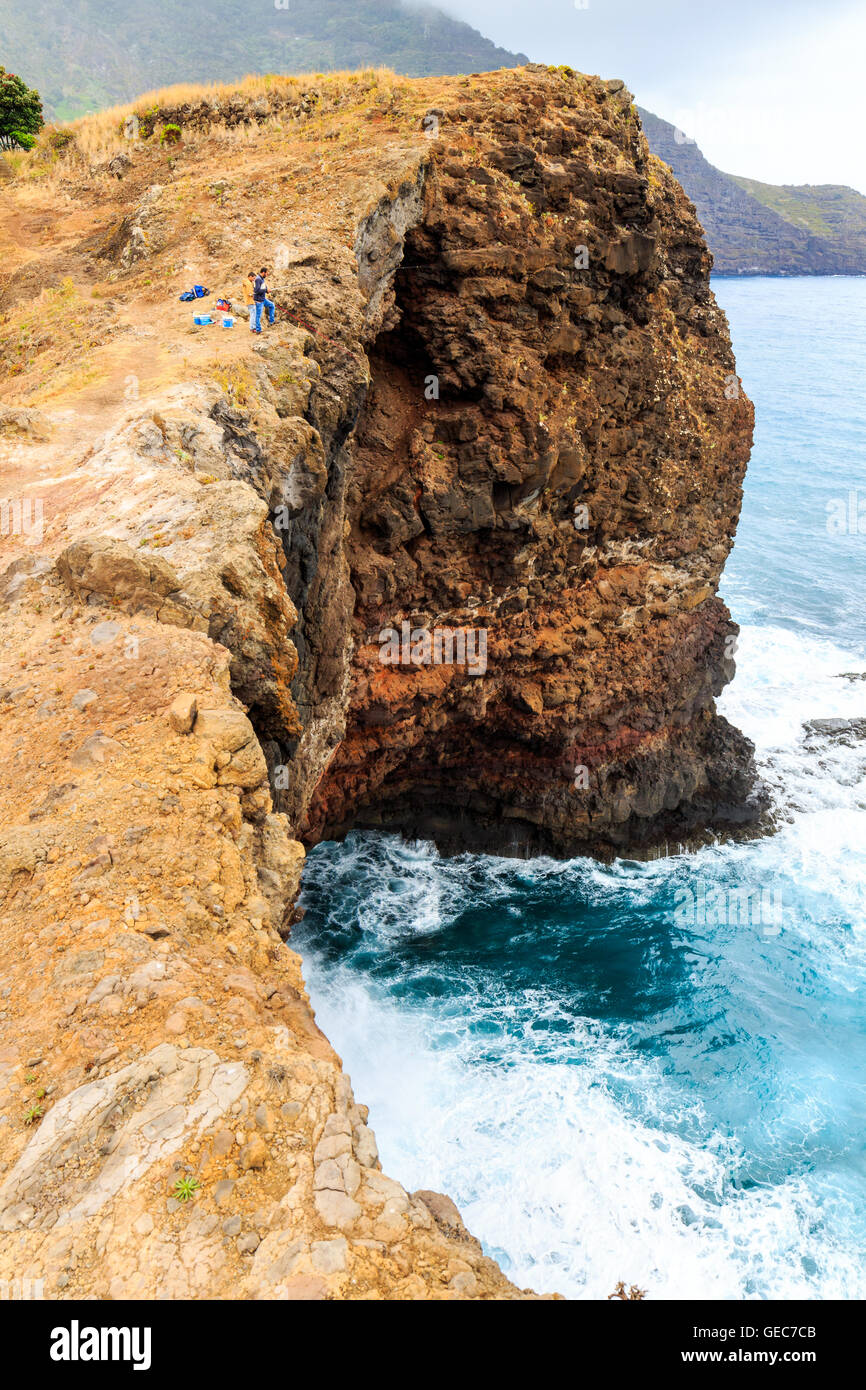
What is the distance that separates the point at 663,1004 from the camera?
79.6 feet

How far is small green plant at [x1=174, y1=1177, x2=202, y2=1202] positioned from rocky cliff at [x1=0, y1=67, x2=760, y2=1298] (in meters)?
0.04

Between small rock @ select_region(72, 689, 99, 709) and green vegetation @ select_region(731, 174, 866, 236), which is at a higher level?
green vegetation @ select_region(731, 174, 866, 236)

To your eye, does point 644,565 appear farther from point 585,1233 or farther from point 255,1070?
point 255,1070

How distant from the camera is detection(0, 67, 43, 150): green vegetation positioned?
3388 centimetres

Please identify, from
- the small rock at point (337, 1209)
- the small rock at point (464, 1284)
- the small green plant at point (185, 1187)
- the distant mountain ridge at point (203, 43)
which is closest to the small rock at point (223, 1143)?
the small green plant at point (185, 1187)

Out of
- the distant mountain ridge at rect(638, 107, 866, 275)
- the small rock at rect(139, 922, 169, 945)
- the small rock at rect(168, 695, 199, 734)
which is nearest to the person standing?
the small rock at rect(168, 695, 199, 734)

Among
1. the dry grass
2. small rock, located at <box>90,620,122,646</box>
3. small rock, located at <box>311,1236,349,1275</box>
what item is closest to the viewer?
small rock, located at <box>311,1236,349,1275</box>

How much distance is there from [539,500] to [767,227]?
649 ft

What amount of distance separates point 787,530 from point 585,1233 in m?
50.7

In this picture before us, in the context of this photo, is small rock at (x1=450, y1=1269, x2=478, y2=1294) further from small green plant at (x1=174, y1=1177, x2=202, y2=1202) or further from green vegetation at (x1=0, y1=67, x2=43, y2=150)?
green vegetation at (x1=0, y1=67, x2=43, y2=150)

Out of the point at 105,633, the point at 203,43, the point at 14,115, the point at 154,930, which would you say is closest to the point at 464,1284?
the point at 154,930

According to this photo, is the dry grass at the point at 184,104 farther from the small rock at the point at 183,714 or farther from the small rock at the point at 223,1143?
the small rock at the point at 223,1143

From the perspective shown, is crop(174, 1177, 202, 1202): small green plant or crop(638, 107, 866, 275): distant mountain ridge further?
crop(638, 107, 866, 275): distant mountain ridge
